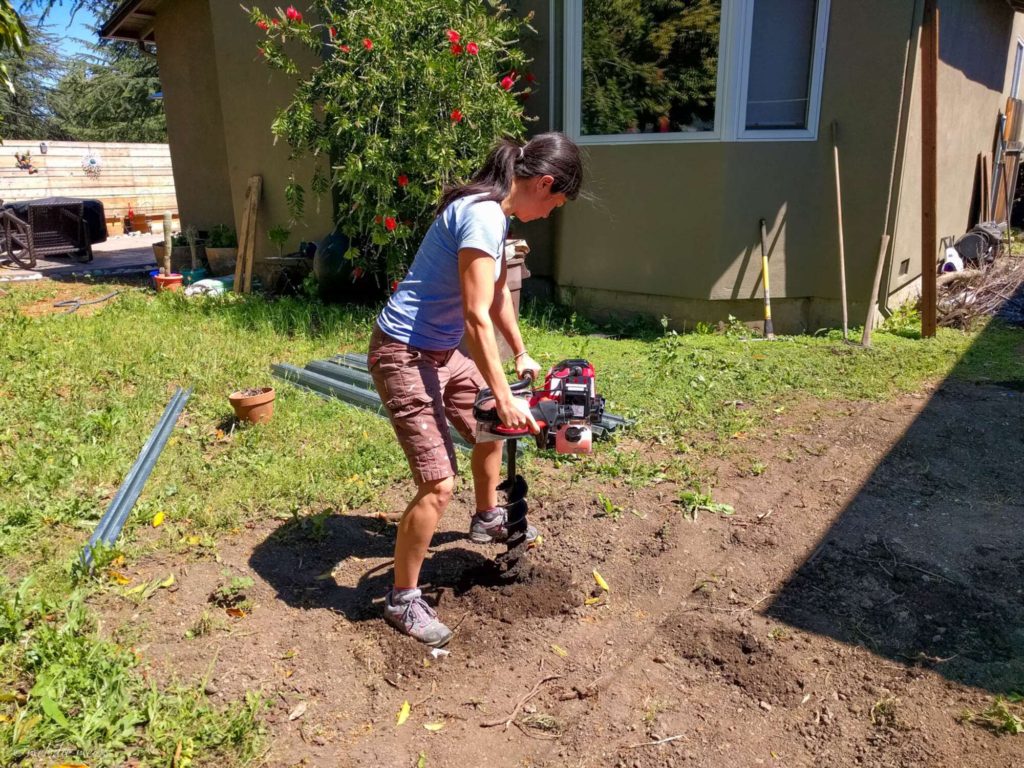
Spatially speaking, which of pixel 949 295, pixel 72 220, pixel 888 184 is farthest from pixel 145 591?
pixel 72 220

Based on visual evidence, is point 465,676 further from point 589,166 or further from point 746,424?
point 589,166

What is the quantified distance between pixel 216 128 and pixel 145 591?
950 centimetres

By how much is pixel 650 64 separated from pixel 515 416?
5.45 m

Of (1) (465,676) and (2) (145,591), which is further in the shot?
(2) (145,591)

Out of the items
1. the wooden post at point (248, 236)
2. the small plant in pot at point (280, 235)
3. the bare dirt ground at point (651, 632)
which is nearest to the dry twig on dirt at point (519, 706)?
the bare dirt ground at point (651, 632)

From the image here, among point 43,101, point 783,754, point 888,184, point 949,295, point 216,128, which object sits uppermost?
point 43,101

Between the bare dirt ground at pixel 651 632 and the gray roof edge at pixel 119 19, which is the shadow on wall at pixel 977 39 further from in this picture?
the gray roof edge at pixel 119 19

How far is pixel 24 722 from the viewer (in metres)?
2.25

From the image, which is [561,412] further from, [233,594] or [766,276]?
[766,276]

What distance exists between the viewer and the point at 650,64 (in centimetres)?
681

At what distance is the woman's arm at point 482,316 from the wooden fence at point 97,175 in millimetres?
17521

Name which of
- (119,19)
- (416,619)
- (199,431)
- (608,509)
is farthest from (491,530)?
(119,19)

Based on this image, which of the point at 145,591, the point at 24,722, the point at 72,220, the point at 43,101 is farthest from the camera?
the point at 43,101

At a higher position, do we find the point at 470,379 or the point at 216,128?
the point at 216,128
